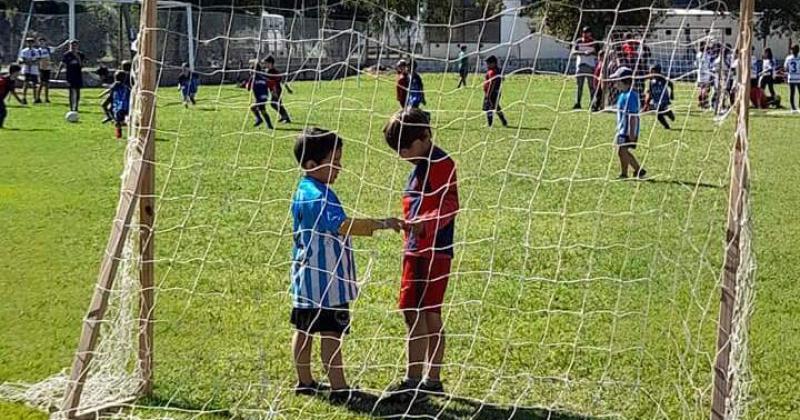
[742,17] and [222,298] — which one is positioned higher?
[742,17]

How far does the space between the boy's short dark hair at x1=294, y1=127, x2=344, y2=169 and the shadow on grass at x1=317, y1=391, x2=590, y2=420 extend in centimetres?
118

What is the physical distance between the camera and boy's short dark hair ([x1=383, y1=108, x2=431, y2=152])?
4895mm

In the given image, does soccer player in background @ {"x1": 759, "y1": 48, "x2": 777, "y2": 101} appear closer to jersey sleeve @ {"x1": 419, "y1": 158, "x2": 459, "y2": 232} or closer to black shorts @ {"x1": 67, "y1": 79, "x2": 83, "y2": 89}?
black shorts @ {"x1": 67, "y1": 79, "x2": 83, "y2": 89}

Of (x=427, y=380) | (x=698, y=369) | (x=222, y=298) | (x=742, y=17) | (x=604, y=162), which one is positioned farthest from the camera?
(x=604, y=162)

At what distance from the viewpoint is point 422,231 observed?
4.90 metres

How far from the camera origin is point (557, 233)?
361 inches

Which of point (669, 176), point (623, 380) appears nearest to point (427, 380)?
point (623, 380)

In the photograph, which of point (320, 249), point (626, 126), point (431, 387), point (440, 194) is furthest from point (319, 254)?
point (626, 126)

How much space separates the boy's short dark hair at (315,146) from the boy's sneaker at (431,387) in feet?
4.04

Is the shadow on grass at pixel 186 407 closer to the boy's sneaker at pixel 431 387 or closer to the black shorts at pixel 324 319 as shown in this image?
the black shorts at pixel 324 319

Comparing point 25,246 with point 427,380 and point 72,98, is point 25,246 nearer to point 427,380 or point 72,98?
point 427,380

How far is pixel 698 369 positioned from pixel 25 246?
5.51 m

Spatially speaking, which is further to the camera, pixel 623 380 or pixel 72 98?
pixel 72 98

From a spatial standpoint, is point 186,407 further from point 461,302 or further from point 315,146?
point 461,302
